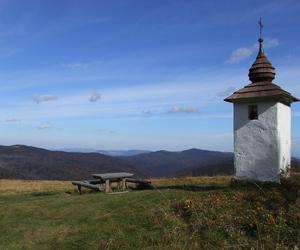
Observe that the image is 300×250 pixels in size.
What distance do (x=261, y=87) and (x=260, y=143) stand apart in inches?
70.3

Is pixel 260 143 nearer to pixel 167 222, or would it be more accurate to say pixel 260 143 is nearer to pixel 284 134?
pixel 284 134

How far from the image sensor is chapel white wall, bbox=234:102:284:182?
13.6 m

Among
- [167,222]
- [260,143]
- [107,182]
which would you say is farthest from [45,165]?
[167,222]

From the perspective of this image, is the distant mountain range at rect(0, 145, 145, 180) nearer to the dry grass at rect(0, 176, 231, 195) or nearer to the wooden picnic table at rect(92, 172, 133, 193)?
the dry grass at rect(0, 176, 231, 195)

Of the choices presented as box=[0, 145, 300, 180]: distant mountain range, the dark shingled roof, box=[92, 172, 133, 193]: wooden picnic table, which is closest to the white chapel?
the dark shingled roof

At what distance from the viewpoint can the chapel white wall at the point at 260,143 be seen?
13.6 metres

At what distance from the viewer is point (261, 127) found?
1389 centimetres

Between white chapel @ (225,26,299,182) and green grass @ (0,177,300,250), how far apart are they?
2.28ft

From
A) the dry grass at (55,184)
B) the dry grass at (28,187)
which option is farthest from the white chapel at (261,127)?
the dry grass at (28,187)

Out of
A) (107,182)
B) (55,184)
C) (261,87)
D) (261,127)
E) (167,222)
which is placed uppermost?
(261,87)

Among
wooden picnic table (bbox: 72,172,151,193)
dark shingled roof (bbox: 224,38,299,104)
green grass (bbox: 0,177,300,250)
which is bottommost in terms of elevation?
green grass (bbox: 0,177,300,250)

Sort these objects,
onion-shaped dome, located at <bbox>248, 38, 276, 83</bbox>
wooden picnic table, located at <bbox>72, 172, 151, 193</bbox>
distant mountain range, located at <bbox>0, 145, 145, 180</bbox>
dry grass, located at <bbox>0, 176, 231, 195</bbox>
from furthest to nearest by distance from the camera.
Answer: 1. distant mountain range, located at <bbox>0, 145, 145, 180</bbox>
2. dry grass, located at <bbox>0, 176, 231, 195</bbox>
3. wooden picnic table, located at <bbox>72, 172, 151, 193</bbox>
4. onion-shaped dome, located at <bbox>248, 38, 276, 83</bbox>

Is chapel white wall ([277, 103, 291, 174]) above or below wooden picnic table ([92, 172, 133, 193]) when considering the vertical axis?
above

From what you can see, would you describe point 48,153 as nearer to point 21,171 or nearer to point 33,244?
point 21,171
